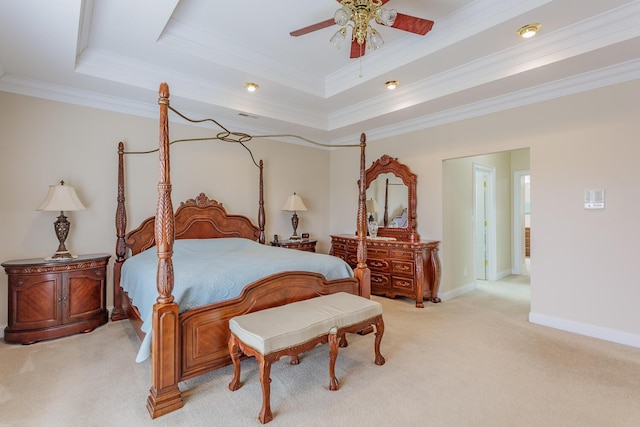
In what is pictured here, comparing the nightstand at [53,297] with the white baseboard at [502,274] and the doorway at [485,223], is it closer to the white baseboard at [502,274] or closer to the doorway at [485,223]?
the doorway at [485,223]

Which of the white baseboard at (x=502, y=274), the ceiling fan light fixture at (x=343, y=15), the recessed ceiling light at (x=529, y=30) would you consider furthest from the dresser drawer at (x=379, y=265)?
the ceiling fan light fixture at (x=343, y=15)

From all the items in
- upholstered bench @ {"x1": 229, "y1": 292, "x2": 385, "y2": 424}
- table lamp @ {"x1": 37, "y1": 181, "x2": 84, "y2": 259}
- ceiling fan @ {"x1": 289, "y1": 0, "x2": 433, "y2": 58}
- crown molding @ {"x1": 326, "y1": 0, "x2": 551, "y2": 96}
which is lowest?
upholstered bench @ {"x1": 229, "y1": 292, "x2": 385, "y2": 424}

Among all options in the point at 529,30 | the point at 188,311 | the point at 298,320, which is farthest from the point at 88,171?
the point at 529,30

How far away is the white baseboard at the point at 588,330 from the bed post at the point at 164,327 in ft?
12.3

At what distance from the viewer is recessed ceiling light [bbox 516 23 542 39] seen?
2658mm

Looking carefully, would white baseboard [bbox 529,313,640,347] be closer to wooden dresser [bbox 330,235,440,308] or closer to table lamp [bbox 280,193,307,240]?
wooden dresser [bbox 330,235,440,308]

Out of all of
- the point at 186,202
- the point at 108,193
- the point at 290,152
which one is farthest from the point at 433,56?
the point at 108,193

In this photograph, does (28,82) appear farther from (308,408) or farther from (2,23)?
(308,408)

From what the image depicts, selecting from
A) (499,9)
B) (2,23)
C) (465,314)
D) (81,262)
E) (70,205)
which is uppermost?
(499,9)

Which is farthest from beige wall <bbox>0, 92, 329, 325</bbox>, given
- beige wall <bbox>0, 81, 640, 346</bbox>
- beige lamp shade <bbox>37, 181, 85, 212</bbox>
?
beige lamp shade <bbox>37, 181, 85, 212</bbox>

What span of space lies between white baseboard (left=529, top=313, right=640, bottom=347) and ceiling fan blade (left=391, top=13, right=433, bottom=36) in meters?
3.31

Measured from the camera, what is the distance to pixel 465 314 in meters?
4.01

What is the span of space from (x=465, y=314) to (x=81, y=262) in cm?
443

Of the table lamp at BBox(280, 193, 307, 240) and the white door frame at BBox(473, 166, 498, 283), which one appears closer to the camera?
the table lamp at BBox(280, 193, 307, 240)
